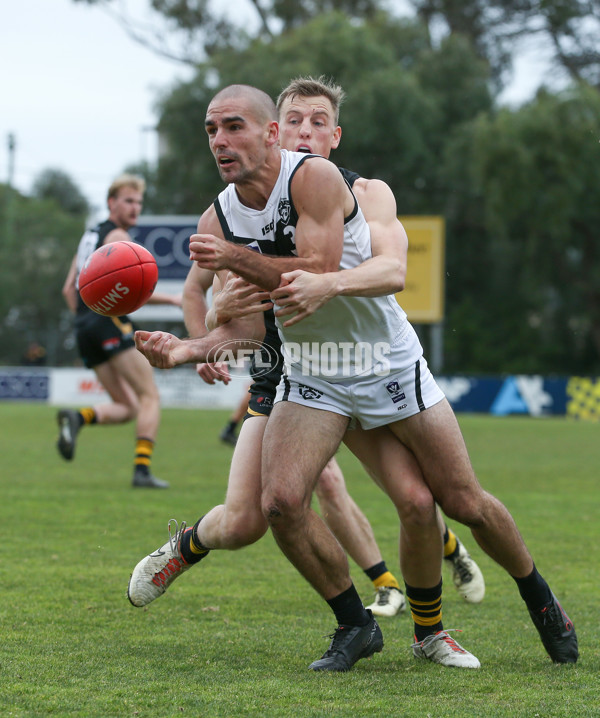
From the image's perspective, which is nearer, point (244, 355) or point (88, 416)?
point (244, 355)

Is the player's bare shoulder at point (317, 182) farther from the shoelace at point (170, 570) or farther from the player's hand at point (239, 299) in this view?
the shoelace at point (170, 570)

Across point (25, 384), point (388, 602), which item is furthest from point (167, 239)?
point (388, 602)

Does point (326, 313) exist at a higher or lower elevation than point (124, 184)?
lower

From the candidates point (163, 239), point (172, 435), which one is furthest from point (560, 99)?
point (172, 435)

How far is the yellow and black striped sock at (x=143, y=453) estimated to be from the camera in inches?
383

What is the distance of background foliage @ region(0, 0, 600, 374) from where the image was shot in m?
29.5

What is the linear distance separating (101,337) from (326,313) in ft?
19.1

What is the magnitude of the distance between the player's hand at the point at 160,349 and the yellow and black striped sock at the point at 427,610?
142cm

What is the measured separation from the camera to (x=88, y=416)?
10039 millimetres

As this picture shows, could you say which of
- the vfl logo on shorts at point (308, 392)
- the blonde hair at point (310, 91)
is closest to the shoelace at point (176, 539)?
the vfl logo on shorts at point (308, 392)

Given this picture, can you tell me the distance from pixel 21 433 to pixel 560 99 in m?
19.2

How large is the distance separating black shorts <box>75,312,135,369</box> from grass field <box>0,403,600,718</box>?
1270 mm

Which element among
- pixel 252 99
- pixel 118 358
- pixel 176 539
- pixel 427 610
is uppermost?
pixel 252 99

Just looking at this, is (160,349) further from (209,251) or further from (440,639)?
(440,639)
